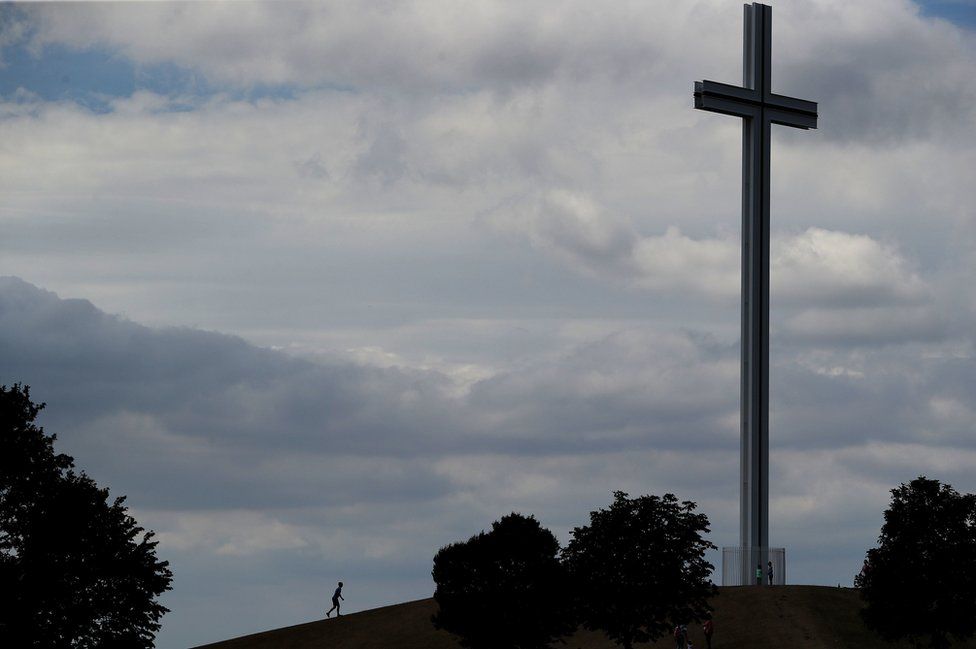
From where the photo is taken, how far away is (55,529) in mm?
61000

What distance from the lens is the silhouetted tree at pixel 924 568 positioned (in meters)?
64.4

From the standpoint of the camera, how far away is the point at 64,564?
61.1m

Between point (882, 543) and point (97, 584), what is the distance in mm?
33959

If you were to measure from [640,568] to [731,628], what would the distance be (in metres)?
6.07

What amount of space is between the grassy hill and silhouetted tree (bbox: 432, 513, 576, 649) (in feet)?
20.1

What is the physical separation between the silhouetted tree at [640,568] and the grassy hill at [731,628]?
2732mm

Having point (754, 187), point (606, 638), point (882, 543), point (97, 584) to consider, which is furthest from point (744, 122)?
point (97, 584)

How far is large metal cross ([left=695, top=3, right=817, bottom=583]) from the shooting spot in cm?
7275

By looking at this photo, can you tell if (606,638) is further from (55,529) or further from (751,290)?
(55,529)

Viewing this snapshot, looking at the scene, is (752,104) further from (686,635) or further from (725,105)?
(686,635)

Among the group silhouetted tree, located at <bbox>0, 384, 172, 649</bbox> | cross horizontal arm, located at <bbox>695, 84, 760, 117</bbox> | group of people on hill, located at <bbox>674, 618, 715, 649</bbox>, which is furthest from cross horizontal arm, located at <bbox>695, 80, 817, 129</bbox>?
silhouetted tree, located at <bbox>0, 384, 172, 649</bbox>

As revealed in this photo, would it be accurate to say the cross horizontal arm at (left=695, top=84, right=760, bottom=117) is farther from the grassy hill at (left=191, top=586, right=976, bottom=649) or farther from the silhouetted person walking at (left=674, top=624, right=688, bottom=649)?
the silhouetted person walking at (left=674, top=624, right=688, bottom=649)

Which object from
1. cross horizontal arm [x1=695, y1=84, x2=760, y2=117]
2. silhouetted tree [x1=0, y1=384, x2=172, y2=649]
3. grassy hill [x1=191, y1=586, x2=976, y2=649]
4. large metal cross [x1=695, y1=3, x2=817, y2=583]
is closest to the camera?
silhouetted tree [x1=0, y1=384, x2=172, y2=649]

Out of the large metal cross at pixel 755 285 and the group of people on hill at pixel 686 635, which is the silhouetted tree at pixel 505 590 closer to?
the group of people on hill at pixel 686 635
